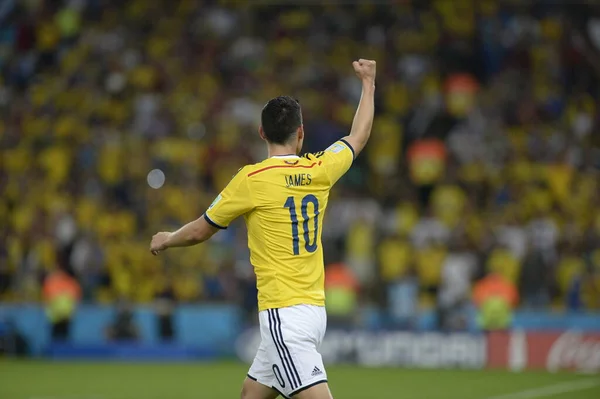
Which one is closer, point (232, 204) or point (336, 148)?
point (232, 204)

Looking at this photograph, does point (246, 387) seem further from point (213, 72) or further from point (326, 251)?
point (213, 72)

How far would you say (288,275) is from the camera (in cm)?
568

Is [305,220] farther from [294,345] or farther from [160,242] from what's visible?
[160,242]

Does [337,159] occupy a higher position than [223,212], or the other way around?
[337,159]

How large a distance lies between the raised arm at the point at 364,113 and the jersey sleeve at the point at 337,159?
0.18ft

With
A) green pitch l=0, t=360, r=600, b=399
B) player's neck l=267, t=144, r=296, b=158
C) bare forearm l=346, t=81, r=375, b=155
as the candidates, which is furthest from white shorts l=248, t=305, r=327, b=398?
green pitch l=0, t=360, r=600, b=399

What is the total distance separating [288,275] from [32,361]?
40.2 feet

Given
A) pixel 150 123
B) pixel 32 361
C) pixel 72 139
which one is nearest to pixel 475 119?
pixel 150 123

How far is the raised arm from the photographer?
240 inches

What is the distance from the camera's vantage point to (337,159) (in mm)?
5898

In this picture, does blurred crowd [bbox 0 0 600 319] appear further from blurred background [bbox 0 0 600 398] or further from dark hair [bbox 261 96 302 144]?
dark hair [bbox 261 96 302 144]

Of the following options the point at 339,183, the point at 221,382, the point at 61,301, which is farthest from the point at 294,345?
the point at 339,183

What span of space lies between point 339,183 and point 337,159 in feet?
43.8

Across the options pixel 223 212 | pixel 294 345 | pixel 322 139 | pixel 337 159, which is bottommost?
pixel 294 345
